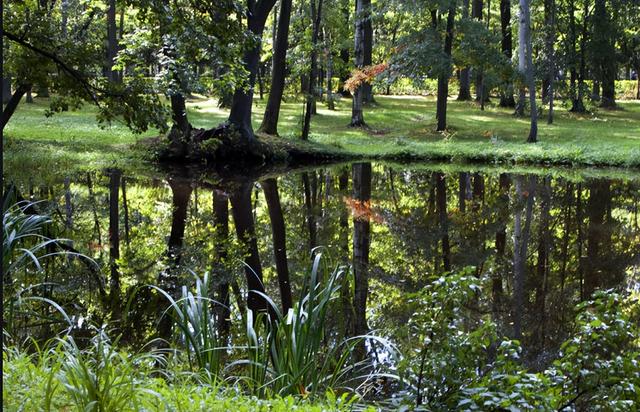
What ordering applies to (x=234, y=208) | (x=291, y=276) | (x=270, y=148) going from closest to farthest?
(x=291, y=276), (x=234, y=208), (x=270, y=148)

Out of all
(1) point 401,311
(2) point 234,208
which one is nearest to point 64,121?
(2) point 234,208

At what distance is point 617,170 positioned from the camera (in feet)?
68.3

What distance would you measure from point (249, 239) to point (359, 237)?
6.40ft

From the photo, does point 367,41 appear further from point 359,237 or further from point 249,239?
point 249,239

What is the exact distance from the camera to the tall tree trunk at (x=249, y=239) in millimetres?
7852

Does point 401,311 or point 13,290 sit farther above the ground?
point 13,290

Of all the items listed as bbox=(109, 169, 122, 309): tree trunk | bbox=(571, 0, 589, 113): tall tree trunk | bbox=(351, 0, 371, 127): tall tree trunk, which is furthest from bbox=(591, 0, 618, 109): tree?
bbox=(109, 169, 122, 309): tree trunk

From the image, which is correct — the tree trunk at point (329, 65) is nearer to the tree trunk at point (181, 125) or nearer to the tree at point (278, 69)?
the tree at point (278, 69)

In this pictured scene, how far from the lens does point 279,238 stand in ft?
39.7

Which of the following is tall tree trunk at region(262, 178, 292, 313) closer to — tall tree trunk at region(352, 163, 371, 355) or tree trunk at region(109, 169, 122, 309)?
tall tree trunk at region(352, 163, 371, 355)

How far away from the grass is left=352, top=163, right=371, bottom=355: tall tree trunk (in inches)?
164

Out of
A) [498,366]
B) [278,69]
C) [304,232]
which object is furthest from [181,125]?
[498,366]

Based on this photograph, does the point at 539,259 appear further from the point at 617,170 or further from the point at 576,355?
the point at 617,170

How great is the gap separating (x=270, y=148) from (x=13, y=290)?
1570 centimetres
